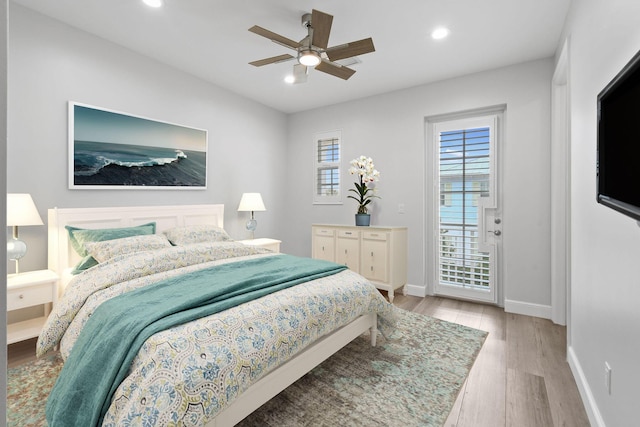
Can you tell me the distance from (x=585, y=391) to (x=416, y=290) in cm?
230

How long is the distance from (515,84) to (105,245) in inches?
172

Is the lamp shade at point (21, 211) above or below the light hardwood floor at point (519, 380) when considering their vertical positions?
above

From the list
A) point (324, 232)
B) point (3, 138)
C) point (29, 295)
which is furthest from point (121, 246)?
point (324, 232)

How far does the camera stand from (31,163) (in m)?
2.66

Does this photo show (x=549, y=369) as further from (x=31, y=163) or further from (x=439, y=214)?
(x=31, y=163)

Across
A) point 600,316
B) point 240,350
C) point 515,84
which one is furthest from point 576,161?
point 240,350

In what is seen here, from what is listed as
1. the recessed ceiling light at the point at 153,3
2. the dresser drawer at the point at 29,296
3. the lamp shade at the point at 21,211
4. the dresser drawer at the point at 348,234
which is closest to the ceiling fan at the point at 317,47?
the recessed ceiling light at the point at 153,3

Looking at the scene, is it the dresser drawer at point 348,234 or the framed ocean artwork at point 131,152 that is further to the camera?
the dresser drawer at point 348,234

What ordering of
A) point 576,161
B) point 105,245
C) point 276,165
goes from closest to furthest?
1. point 576,161
2. point 105,245
3. point 276,165

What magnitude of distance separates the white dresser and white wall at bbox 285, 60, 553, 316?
262 millimetres

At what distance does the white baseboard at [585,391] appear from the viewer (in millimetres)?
1639

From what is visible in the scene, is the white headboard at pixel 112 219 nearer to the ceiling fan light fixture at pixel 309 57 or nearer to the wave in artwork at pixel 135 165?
the wave in artwork at pixel 135 165

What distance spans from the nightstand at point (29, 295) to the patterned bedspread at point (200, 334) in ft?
1.12

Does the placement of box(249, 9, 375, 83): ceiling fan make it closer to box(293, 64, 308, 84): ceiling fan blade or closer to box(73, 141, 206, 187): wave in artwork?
box(293, 64, 308, 84): ceiling fan blade
